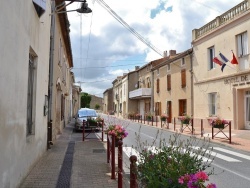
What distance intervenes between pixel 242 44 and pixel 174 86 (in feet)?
38.9

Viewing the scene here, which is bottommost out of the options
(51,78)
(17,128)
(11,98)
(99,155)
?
(99,155)

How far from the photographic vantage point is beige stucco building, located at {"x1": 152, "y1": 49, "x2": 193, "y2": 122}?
83.8ft

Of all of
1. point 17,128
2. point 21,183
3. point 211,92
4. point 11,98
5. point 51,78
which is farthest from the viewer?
point 211,92

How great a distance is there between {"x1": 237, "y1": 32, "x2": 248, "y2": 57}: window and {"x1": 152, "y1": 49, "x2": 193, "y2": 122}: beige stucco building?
22.0 ft

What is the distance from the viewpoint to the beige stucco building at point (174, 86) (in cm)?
2553

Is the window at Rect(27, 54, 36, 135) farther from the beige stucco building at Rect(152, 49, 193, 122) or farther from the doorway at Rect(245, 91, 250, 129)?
the beige stucco building at Rect(152, 49, 193, 122)

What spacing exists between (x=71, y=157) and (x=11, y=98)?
5.01 meters

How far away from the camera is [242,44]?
17.7 meters

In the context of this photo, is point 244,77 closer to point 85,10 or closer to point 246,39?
point 246,39

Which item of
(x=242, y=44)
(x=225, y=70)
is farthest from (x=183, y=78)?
(x=242, y=44)

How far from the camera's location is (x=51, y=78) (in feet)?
36.9

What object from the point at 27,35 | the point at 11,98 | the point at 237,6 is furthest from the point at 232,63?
the point at 11,98

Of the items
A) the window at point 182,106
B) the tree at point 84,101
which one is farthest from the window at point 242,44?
the tree at point 84,101

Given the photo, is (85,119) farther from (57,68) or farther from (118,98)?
(118,98)
